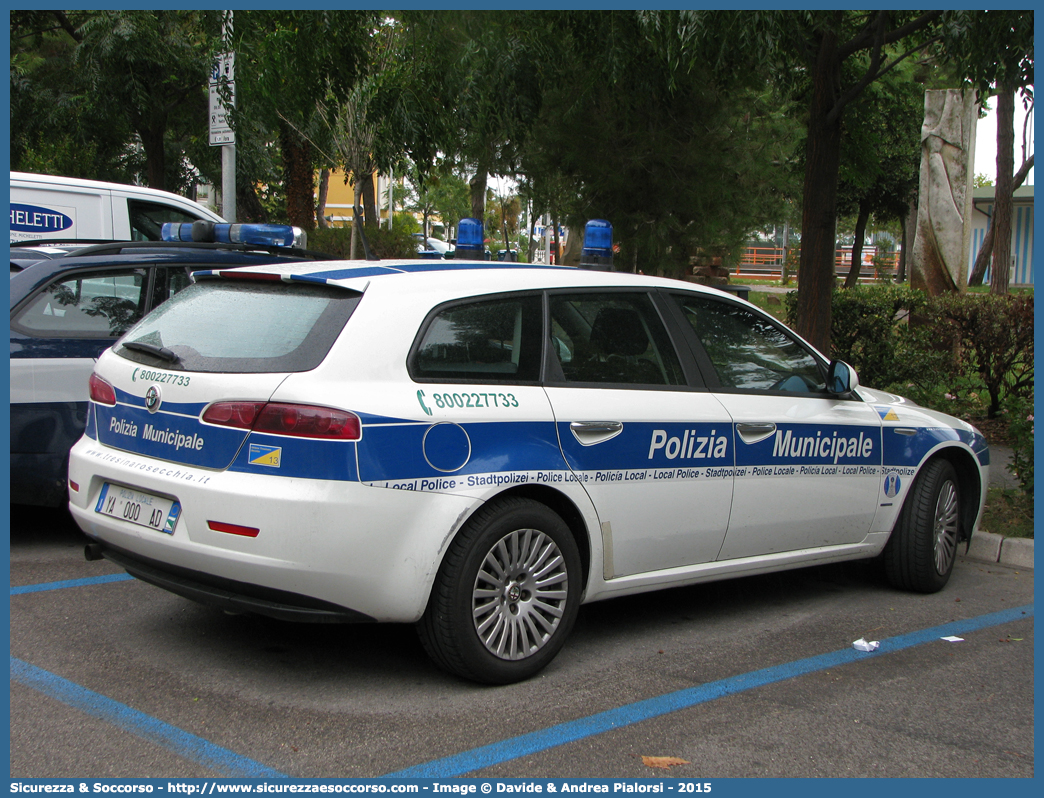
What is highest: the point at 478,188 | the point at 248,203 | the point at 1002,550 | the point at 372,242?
the point at 478,188

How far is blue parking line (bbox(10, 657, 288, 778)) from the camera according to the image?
331 centimetres

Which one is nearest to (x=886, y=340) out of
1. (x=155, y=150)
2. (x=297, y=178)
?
(x=297, y=178)

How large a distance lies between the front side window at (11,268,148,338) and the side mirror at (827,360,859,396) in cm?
398

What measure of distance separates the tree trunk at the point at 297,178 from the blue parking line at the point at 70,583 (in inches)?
520

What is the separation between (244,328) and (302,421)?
0.62 metres

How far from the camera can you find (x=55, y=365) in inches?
226

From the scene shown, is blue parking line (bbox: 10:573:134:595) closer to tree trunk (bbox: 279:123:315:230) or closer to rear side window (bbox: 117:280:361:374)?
rear side window (bbox: 117:280:361:374)

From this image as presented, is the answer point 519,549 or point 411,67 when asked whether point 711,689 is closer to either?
point 519,549

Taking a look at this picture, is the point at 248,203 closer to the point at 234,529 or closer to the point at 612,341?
the point at 612,341

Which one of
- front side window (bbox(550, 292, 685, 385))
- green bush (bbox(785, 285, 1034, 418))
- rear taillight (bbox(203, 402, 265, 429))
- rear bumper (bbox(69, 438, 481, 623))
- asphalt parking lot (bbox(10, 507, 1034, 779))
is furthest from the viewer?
green bush (bbox(785, 285, 1034, 418))

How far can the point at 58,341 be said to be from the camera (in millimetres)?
5781

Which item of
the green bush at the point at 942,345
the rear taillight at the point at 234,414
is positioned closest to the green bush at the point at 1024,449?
the green bush at the point at 942,345

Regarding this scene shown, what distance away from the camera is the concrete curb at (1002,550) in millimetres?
6445

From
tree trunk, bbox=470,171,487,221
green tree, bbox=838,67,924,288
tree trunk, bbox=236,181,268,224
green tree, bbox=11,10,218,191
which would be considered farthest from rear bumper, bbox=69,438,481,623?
tree trunk, bbox=236,181,268,224
